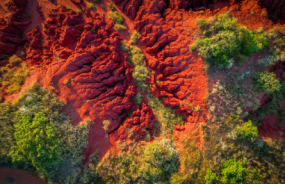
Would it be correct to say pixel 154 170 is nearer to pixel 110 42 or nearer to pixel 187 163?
pixel 187 163

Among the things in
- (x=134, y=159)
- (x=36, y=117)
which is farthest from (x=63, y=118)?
(x=134, y=159)

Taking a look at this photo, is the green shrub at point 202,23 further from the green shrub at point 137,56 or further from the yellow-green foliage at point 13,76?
the yellow-green foliage at point 13,76

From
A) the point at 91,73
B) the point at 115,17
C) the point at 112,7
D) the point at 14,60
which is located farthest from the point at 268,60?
the point at 14,60

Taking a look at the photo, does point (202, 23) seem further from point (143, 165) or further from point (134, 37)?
point (143, 165)

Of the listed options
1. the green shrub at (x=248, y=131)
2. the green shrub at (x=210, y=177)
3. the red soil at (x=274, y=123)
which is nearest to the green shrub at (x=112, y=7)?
the red soil at (x=274, y=123)

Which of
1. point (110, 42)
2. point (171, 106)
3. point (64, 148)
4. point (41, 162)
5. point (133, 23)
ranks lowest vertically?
point (41, 162)
